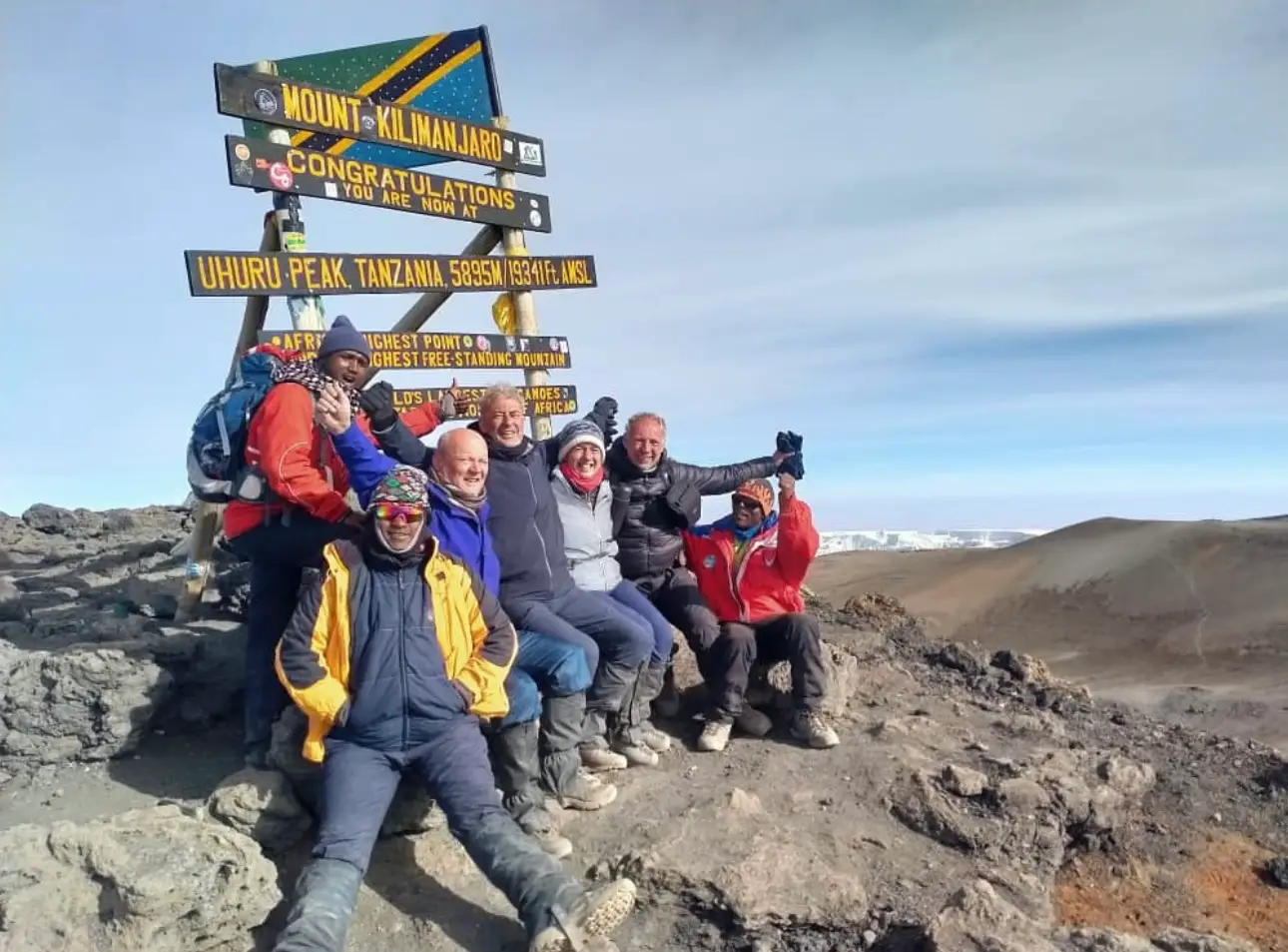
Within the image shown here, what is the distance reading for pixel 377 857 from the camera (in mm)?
4688

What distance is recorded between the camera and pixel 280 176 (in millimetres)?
6309

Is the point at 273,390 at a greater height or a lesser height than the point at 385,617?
greater

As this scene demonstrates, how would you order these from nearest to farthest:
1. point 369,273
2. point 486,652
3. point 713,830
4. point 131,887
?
1. point 131,887
2. point 486,652
3. point 713,830
4. point 369,273

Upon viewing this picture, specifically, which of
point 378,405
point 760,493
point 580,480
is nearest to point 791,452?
point 760,493

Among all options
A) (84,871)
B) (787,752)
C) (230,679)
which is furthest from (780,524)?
(84,871)

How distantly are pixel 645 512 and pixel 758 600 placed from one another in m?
0.93

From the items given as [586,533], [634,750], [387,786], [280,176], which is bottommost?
[634,750]

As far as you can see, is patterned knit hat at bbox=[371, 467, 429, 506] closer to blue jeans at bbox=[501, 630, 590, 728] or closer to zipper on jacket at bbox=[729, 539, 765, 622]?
blue jeans at bbox=[501, 630, 590, 728]

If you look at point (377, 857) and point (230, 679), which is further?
point (230, 679)

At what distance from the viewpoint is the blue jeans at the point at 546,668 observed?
5.01 m

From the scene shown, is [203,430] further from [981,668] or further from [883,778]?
[981,668]

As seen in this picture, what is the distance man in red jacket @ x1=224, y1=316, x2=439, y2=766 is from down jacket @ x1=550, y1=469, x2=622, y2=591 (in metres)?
1.12

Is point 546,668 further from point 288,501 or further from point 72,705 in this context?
point 72,705

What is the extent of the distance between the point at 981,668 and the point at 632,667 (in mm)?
4238
